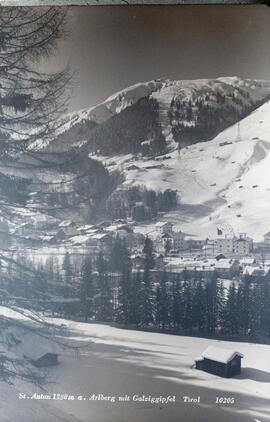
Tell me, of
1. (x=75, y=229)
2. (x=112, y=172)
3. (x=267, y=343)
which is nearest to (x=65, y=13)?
(x=112, y=172)

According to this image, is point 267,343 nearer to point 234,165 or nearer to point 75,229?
point 234,165

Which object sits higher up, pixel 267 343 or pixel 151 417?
pixel 267 343

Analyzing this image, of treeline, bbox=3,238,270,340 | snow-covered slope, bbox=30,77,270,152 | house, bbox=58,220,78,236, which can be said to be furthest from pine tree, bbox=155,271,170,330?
snow-covered slope, bbox=30,77,270,152

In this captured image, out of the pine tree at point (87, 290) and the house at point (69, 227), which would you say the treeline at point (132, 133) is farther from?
the pine tree at point (87, 290)

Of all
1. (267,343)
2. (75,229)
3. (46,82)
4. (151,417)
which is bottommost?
(151,417)

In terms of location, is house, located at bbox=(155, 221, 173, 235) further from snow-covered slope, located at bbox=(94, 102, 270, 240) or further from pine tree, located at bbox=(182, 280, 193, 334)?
pine tree, located at bbox=(182, 280, 193, 334)

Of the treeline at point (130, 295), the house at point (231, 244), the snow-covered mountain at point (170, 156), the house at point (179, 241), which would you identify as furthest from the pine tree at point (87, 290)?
the house at point (231, 244)
